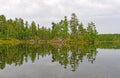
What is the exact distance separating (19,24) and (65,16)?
95.8 feet

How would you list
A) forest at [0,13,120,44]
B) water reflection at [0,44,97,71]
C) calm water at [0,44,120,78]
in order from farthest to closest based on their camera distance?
forest at [0,13,120,44] < water reflection at [0,44,97,71] < calm water at [0,44,120,78]

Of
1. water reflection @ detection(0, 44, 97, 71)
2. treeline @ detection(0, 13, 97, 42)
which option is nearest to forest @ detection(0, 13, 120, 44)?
treeline @ detection(0, 13, 97, 42)

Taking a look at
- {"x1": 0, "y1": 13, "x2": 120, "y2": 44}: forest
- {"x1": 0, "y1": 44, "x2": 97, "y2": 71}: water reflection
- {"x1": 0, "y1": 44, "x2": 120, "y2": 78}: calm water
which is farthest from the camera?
{"x1": 0, "y1": 13, "x2": 120, "y2": 44}: forest

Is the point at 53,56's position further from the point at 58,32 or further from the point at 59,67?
the point at 58,32

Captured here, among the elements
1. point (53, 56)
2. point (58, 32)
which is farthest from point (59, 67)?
point (58, 32)

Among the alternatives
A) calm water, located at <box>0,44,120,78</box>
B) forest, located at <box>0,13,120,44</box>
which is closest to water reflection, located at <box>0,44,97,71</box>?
calm water, located at <box>0,44,120,78</box>

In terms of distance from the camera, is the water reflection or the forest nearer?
the water reflection

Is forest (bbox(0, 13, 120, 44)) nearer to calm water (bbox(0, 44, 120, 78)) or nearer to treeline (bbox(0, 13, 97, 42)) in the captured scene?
treeline (bbox(0, 13, 97, 42))

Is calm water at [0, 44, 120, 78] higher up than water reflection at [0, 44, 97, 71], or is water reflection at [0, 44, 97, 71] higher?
water reflection at [0, 44, 97, 71]

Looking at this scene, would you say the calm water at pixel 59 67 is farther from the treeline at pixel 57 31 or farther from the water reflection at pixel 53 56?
the treeline at pixel 57 31

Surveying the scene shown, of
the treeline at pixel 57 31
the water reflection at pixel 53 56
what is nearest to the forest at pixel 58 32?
the treeline at pixel 57 31

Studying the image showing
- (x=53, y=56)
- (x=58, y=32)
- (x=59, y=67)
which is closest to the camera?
(x=59, y=67)

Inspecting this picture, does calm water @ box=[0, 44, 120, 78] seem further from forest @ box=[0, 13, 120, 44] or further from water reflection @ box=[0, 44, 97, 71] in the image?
forest @ box=[0, 13, 120, 44]

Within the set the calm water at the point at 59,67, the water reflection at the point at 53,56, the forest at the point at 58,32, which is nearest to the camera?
the calm water at the point at 59,67
